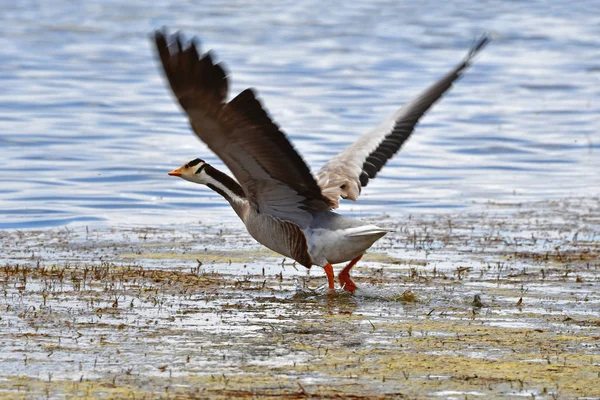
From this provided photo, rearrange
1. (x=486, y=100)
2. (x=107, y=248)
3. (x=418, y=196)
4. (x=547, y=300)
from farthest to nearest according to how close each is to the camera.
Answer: (x=486, y=100) < (x=418, y=196) < (x=107, y=248) < (x=547, y=300)

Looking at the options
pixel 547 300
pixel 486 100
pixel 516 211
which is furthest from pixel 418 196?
pixel 486 100

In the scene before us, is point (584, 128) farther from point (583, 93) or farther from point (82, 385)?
point (82, 385)

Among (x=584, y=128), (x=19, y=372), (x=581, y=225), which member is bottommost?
(x=19, y=372)

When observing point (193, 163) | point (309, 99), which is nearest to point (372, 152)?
point (193, 163)

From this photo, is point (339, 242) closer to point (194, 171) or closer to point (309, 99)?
point (194, 171)

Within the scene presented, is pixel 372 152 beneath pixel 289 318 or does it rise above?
above

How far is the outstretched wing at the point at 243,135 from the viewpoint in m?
8.05

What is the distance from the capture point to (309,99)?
30156 mm

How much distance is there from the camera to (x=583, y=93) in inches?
1267

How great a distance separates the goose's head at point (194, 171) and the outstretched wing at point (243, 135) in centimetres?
54

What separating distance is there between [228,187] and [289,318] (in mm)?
2203

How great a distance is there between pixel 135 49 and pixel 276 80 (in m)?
8.68

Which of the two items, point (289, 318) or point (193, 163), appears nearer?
point (289, 318)

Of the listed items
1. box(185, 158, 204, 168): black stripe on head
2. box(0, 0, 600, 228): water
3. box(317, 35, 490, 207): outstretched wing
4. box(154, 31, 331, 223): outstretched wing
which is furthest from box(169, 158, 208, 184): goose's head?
box(0, 0, 600, 228): water
